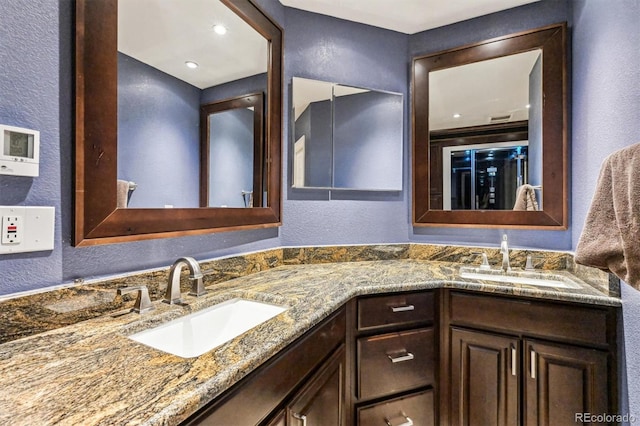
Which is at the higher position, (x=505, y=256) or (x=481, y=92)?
(x=481, y=92)

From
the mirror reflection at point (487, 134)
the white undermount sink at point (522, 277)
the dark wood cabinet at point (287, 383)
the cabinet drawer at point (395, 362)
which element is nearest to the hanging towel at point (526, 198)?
the mirror reflection at point (487, 134)

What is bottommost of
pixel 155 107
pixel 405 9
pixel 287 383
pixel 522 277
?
pixel 287 383

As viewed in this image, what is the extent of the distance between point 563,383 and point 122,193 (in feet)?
6.04

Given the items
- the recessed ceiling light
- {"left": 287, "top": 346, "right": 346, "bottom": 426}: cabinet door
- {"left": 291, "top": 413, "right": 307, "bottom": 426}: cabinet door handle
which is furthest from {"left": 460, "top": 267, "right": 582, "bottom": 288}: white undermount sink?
the recessed ceiling light

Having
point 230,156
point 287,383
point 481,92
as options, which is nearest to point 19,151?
point 230,156

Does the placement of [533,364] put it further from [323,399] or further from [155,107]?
[155,107]

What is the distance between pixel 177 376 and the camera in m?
0.62

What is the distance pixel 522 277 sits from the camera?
5.36 feet

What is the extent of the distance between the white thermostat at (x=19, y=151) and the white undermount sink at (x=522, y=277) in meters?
1.75

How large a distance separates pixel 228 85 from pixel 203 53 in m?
0.17

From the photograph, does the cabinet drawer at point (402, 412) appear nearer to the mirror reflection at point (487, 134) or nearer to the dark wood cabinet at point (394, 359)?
the dark wood cabinet at point (394, 359)

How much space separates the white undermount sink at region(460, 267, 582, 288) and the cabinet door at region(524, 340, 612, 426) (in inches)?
11.9

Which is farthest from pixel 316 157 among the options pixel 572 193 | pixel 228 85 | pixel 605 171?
pixel 572 193

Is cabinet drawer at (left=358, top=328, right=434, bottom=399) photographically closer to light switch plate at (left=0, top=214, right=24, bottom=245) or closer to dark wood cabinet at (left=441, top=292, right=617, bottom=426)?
dark wood cabinet at (left=441, top=292, right=617, bottom=426)
